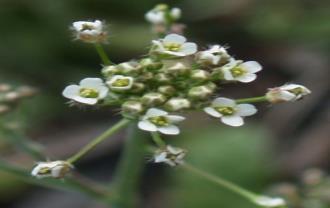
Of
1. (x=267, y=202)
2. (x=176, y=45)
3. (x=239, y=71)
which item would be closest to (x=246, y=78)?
(x=239, y=71)

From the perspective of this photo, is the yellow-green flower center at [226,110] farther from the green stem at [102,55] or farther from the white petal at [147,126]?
the green stem at [102,55]

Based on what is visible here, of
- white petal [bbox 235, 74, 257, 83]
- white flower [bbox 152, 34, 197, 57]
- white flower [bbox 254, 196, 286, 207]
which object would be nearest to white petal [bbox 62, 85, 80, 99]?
white flower [bbox 152, 34, 197, 57]

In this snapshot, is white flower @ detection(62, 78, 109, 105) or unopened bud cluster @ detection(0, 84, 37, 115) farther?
unopened bud cluster @ detection(0, 84, 37, 115)

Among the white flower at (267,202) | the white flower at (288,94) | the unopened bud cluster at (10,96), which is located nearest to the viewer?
the white flower at (288,94)

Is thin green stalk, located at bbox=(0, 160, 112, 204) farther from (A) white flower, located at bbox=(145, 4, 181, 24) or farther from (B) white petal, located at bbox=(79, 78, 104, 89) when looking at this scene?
(A) white flower, located at bbox=(145, 4, 181, 24)

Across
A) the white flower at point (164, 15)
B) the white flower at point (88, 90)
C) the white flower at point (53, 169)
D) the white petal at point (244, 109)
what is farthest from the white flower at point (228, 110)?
the white flower at point (164, 15)

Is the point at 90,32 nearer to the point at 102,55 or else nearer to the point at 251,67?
the point at 102,55
